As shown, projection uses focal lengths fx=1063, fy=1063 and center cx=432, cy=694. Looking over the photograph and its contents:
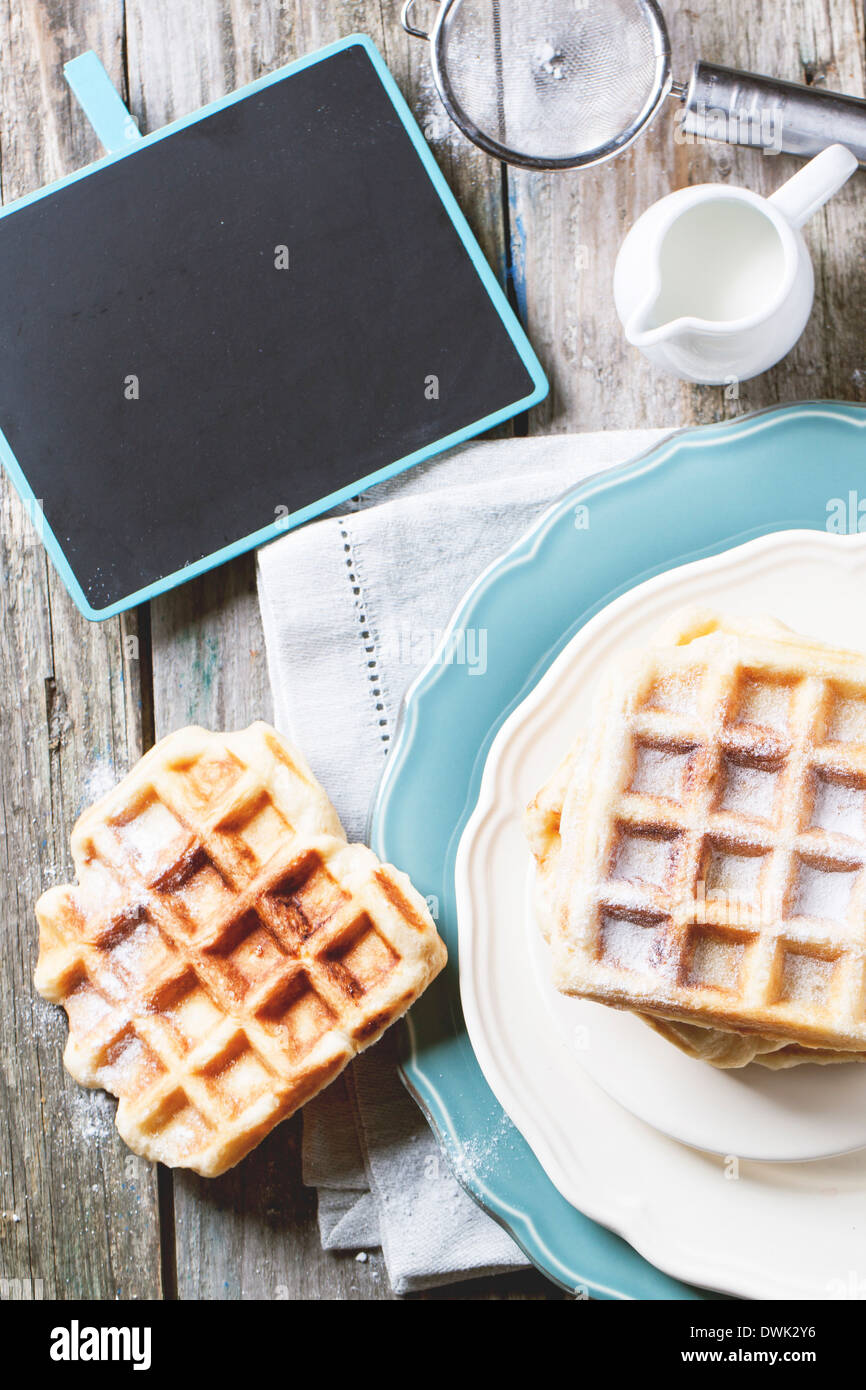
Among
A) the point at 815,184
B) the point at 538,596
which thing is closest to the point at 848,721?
the point at 538,596

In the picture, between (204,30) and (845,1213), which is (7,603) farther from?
(845,1213)

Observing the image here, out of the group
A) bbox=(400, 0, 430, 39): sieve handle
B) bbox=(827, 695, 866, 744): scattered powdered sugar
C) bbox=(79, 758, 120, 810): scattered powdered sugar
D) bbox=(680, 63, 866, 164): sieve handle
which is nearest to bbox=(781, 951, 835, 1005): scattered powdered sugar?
bbox=(827, 695, 866, 744): scattered powdered sugar

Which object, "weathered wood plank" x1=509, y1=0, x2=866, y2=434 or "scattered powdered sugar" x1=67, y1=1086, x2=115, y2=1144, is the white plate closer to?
"weathered wood plank" x1=509, y1=0, x2=866, y2=434

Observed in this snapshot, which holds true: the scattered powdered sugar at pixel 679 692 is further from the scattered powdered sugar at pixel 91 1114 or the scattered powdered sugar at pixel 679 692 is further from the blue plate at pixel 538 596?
the scattered powdered sugar at pixel 91 1114

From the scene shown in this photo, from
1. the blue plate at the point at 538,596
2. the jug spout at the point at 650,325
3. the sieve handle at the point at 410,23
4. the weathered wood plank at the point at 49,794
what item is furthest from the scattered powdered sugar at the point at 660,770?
the sieve handle at the point at 410,23

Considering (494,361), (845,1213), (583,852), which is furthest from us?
(494,361)
